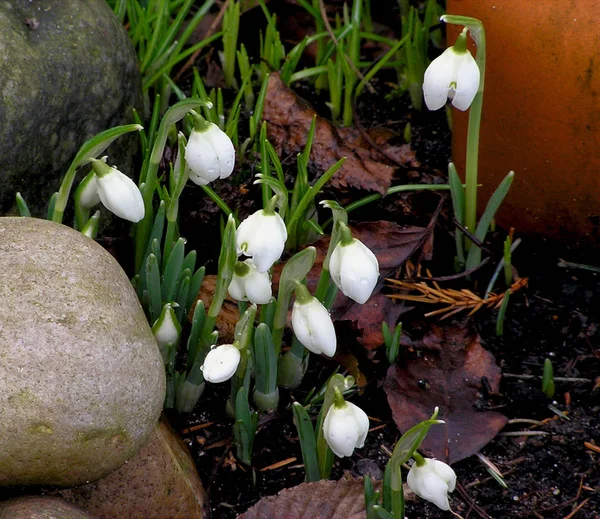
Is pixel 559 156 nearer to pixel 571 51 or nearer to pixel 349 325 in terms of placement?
pixel 571 51

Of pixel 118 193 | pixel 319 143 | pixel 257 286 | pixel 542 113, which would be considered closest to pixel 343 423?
pixel 257 286

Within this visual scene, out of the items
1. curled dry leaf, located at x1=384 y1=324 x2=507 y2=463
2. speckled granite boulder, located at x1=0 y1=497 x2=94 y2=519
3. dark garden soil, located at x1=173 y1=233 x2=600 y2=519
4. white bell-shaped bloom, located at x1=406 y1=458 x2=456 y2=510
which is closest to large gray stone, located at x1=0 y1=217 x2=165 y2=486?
speckled granite boulder, located at x1=0 y1=497 x2=94 y2=519

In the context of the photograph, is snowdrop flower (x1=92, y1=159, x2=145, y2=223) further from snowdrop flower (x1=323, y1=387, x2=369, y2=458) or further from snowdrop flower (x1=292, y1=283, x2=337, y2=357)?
snowdrop flower (x1=323, y1=387, x2=369, y2=458)

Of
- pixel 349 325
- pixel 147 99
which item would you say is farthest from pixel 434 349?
pixel 147 99

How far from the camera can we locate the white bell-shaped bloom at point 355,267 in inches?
63.7

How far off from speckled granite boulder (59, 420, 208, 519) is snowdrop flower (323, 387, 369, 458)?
0.44 metres

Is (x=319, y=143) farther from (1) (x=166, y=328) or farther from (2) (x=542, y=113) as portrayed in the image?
(1) (x=166, y=328)

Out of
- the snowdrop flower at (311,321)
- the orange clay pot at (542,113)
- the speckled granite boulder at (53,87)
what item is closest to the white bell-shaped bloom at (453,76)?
the orange clay pot at (542,113)

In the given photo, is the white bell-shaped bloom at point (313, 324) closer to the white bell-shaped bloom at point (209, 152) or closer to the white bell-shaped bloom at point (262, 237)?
the white bell-shaped bloom at point (262, 237)

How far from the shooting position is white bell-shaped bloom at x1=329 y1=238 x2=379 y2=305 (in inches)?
63.7

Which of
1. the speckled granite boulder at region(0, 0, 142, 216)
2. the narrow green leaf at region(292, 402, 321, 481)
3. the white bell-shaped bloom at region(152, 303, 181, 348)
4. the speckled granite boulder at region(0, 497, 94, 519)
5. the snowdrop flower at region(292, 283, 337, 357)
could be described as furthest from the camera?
the speckled granite boulder at region(0, 0, 142, 216)

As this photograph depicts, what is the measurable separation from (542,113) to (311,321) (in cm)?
100

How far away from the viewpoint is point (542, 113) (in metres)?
2.30

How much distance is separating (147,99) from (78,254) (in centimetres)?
115
